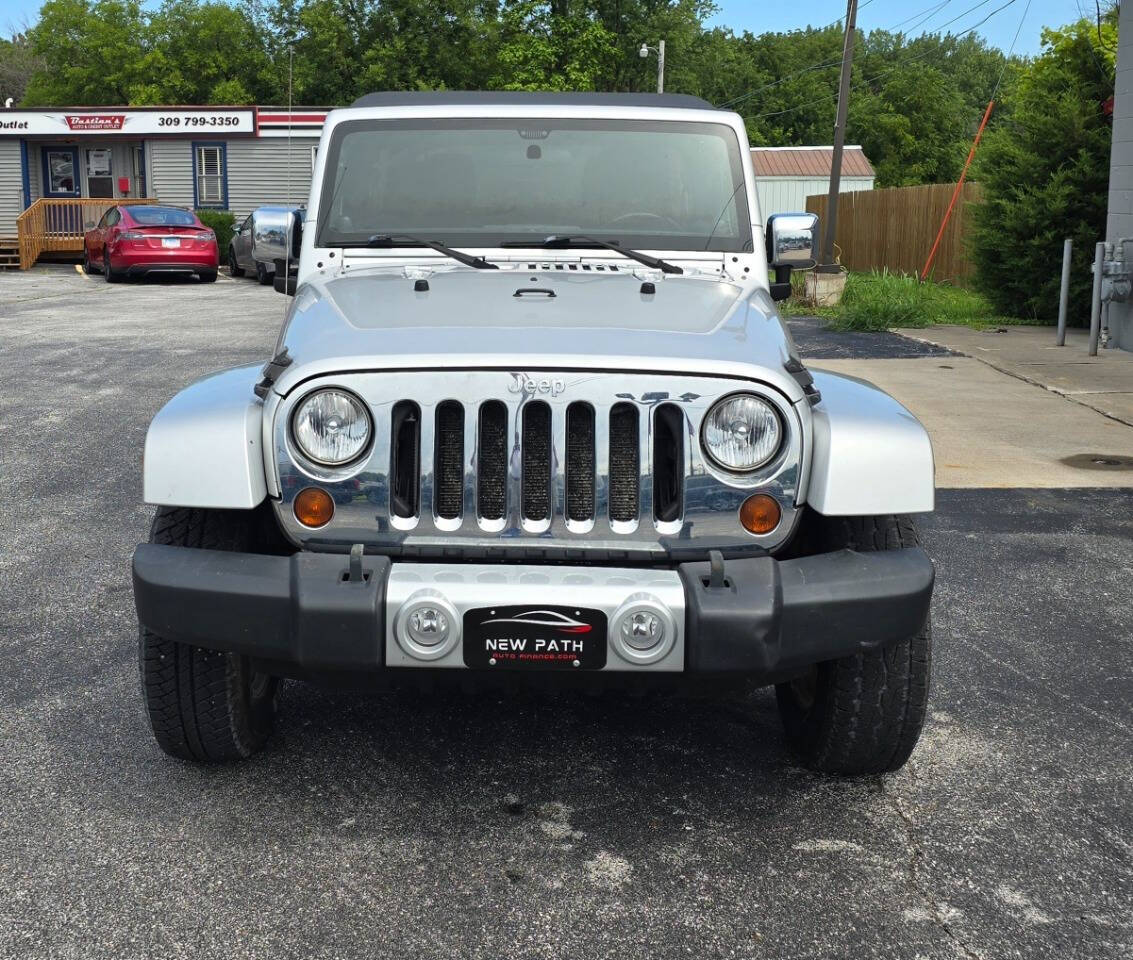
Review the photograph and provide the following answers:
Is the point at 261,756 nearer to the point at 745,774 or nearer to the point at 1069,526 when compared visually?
the point at 745,774

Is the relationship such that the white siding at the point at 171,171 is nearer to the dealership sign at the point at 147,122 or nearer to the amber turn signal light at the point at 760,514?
the dealership sign at the point at 147,122

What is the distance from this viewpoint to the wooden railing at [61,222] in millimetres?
32703

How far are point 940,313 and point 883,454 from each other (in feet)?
51.3

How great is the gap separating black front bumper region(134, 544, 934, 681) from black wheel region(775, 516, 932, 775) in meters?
0.21

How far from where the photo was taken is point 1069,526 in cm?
679

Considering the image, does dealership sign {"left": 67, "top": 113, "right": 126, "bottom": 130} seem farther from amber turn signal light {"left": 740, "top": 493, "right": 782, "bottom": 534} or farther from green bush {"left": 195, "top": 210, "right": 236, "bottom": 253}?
amber turn signal light {"left": 740, "top": 493, "right": 782, "bottom": 534}

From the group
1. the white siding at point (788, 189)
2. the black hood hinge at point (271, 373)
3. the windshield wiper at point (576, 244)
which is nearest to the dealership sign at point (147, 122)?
the white siding at point (788, 189)

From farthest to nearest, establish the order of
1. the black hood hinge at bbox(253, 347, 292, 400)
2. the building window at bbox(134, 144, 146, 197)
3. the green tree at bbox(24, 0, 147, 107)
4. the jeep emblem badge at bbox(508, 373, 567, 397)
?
the green tree at bbox(24, 0, 147, 107), the building window at bbox(134, 144, 146, 197), the black hood hinge at bbox(253, 347, 292, 400), the jeep emblem badge at bbox(508, 373, 567, 397)

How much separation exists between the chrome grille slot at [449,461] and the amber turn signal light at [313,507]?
256 millimetres

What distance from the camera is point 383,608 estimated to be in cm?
303

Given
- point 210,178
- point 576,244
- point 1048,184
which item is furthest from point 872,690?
point 210,178

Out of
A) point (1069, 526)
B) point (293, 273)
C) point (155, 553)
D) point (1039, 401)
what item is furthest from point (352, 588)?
point (1039, 401)

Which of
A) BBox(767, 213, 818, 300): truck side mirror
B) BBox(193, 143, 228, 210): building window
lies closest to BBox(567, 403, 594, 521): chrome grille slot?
BBox(767, 213, 818, 300): truck side mirror

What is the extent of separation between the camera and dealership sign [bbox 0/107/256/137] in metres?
35.8
